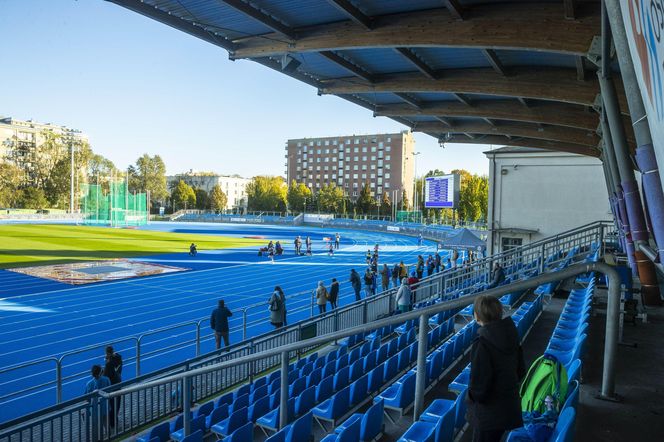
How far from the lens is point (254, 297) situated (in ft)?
72.7

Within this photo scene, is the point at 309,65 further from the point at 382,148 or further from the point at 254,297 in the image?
the point at 382,148

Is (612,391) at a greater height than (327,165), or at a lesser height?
lesser

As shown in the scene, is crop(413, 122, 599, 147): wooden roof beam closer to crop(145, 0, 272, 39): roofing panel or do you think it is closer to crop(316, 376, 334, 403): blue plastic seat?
crop(145, 0, 272, 39): roofing panel

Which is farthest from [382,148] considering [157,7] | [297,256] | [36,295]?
[157,7]

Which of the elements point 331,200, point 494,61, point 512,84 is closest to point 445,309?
point 494,61

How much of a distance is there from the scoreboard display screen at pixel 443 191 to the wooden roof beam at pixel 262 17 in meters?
26.6

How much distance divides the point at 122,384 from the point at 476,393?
659cm

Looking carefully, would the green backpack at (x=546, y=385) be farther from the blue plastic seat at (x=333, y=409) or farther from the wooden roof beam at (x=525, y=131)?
the wooden roof beam at (x=525, y=131)

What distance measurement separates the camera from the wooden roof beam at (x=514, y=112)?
13.8 m

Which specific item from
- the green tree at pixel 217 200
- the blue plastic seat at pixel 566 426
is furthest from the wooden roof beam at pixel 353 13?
the green tree at pixel 217 200

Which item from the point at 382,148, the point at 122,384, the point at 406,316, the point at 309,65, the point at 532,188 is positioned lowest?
the point at 122,384

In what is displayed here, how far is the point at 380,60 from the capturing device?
12086 mm

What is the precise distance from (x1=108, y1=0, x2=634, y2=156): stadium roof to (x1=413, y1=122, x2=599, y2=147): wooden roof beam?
3298 mm

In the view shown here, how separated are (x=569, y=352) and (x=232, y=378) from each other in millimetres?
6854
